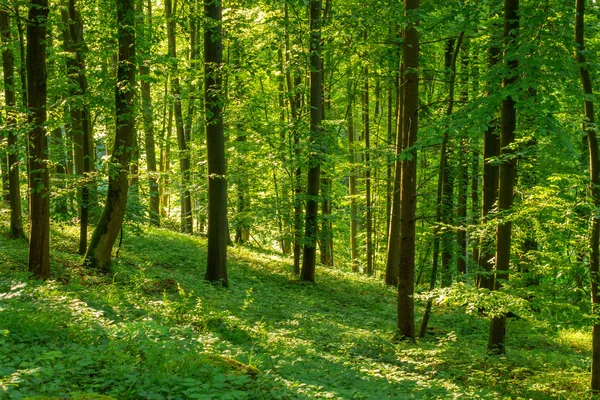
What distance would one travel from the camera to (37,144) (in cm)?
936

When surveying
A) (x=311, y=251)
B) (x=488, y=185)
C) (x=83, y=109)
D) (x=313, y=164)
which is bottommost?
(x=311, y=251)

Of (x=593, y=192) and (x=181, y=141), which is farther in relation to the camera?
(x=181, y=141)

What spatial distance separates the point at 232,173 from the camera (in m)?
18.7

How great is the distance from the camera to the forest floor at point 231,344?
5051 millimetres

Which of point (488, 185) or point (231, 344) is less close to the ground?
point (488, 185)

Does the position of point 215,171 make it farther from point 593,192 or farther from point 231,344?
point 593,192

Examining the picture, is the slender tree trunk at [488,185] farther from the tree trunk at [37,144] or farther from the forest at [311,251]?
the tree trunk at [37,144]

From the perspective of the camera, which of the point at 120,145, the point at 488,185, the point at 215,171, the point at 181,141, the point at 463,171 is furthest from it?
the point at 181,141

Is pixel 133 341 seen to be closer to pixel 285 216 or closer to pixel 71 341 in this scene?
pixel 71 341

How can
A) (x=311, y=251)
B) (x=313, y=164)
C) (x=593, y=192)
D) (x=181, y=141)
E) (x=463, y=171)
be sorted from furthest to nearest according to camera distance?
(x=181, y=141)
(x=311, y=251)
(x=313, y=164)
(x=463, y=171)
(x=593, y=192)

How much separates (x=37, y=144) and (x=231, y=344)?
5.49m

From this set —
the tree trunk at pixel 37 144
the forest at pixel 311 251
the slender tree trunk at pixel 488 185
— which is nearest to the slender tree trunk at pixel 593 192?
the forest at pixel 311 251

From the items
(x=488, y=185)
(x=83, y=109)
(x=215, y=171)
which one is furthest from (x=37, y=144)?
(x=488, y=185)

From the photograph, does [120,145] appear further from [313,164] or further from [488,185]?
[488,185]
